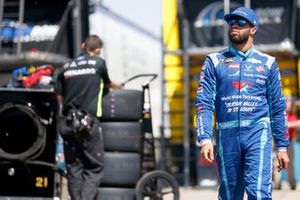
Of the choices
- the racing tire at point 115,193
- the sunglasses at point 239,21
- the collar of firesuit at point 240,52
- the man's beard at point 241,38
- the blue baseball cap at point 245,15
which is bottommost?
the racing tire at point 115,193

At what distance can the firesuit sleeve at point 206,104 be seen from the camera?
5.94 m

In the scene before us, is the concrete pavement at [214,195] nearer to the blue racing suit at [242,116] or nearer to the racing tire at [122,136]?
the racing tire at [122,136]

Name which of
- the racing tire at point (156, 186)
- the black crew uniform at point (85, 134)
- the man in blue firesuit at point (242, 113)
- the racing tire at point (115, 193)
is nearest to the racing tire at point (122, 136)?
the black crew uniform at point (85, 134)

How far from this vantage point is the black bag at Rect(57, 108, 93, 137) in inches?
323

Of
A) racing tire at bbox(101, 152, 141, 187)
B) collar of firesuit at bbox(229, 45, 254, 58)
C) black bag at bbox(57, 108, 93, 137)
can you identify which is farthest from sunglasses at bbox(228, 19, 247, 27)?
racing tire at bbox(101, 152, 141, 187)

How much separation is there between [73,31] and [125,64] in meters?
5.14

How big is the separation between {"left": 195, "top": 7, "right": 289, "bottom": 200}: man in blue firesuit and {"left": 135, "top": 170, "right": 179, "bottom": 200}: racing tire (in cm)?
279

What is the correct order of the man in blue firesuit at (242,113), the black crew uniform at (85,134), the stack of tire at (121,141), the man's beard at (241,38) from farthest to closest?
the stack of tire at (121,141) → the black crew uniform at (85,134) → the man's beard at (241,38) → the man in blue firesuit at (242,113)

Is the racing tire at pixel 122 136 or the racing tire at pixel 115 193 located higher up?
the racing tire at pixel 122 136

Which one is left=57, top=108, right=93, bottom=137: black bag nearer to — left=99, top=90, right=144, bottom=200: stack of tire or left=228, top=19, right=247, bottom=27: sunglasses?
left=99, top=90, right=144, bottom=200: stack of tire

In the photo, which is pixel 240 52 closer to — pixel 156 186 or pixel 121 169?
pixel 121 169

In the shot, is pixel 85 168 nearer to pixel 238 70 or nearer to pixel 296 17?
pixel 238 70

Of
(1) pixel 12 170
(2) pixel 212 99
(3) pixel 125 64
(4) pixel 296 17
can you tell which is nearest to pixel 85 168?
(1) pixel 12 170

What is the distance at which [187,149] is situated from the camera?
47.3ft
